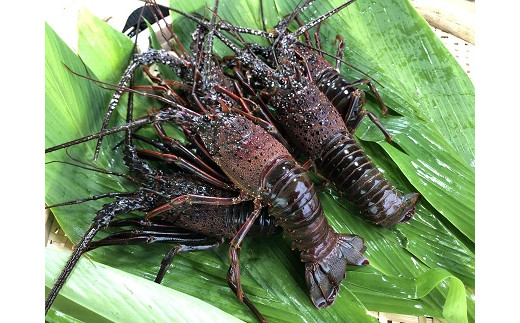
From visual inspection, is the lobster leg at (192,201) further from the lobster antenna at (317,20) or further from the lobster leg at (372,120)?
the lobster antenna at (317,20)

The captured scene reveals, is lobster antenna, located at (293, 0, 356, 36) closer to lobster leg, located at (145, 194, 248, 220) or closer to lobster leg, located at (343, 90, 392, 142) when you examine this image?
lobster leg, located at (343, 90, 392, 142)

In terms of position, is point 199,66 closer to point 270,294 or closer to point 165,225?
point 165,225

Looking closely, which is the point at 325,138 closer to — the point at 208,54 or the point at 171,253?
the point at 208,54

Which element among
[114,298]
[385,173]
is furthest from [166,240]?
[385,173]

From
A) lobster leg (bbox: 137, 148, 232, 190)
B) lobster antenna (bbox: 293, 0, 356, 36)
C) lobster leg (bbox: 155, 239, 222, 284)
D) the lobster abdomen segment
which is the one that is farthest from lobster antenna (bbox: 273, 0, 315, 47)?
lobster leg (bbox: 155, 239, 222, 284)

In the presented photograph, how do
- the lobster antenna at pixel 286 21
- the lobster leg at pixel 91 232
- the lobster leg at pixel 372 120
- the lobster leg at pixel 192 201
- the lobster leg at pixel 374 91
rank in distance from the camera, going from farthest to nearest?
the lobster antenna at pixel 286 21
the lobster leg at pixel 374 91
the lobster leg at pixel 372 120
the lobster leg at pixel 192 201
the lobster leg at pixel 91 232

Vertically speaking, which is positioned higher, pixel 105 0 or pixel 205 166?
pixel 105 0

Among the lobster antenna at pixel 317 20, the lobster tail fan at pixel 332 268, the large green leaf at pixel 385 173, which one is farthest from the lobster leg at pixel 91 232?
the lobster antenna at pixel 317 20
